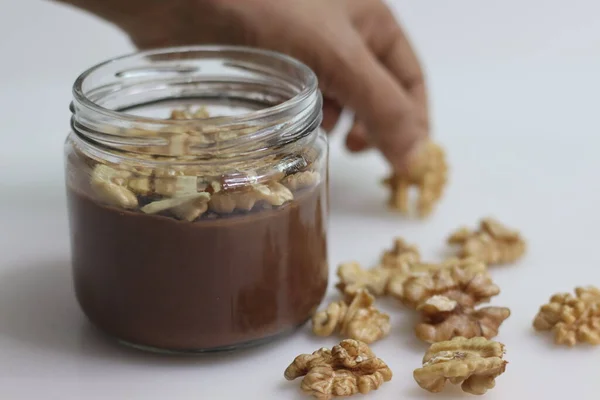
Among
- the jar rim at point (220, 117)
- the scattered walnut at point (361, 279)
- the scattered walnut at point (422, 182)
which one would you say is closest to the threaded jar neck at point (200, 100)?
the jar rim at point (220, 117)

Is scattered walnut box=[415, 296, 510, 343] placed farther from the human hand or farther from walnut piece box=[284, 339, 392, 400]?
the human hand

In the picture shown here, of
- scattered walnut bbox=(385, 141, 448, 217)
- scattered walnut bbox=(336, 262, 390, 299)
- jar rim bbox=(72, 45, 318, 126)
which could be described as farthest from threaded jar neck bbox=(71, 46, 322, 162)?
scattered walnut bbox=(385, 141, 448, 217)

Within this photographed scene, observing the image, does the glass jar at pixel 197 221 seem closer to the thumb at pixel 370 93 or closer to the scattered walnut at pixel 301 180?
the scattered walnut at pixel 301 180

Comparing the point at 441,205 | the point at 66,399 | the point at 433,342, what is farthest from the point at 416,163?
the point at 66,399

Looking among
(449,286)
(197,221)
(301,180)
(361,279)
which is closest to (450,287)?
(449,286)

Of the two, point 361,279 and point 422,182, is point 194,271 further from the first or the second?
point 422,182

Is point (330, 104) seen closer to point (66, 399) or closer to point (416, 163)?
point (416, 163)
